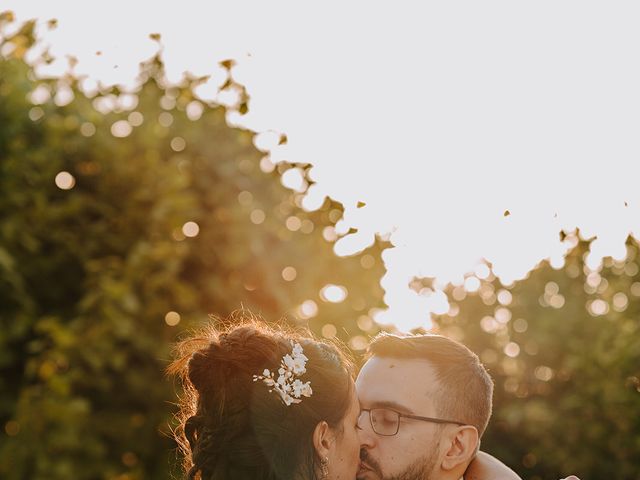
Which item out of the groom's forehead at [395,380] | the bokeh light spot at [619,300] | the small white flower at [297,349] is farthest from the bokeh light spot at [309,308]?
the small white flower at [297,349]

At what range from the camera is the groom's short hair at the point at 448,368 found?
14.9 feet

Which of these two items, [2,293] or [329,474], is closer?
[329,474]

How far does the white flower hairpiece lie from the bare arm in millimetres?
1442

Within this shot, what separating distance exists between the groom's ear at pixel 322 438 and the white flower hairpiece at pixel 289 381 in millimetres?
124

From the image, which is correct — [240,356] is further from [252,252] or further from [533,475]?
[533,475]

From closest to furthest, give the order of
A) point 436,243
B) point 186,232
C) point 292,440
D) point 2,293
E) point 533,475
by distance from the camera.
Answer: point 292,440 < point 436,243 < point 2,293 < point 186,232 < point 533,475

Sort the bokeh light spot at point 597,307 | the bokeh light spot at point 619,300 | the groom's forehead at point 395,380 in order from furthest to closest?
1. the bokeh light spot at point 597,307
2. the bokeh light spot at point 619,300
3. the groom's forehead at point 395,380

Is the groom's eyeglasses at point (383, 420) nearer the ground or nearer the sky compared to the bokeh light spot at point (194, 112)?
nearer the sky

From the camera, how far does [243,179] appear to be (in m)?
14.4

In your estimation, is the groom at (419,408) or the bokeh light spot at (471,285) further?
the bokeh light spot at (471,285)

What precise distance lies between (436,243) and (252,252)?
772 cm

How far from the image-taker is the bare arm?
189 inches

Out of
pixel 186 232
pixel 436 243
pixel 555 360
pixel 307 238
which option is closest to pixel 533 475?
pixel 555 360

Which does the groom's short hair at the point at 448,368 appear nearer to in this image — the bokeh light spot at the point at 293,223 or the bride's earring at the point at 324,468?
the bride's earring at the point at 324,468
